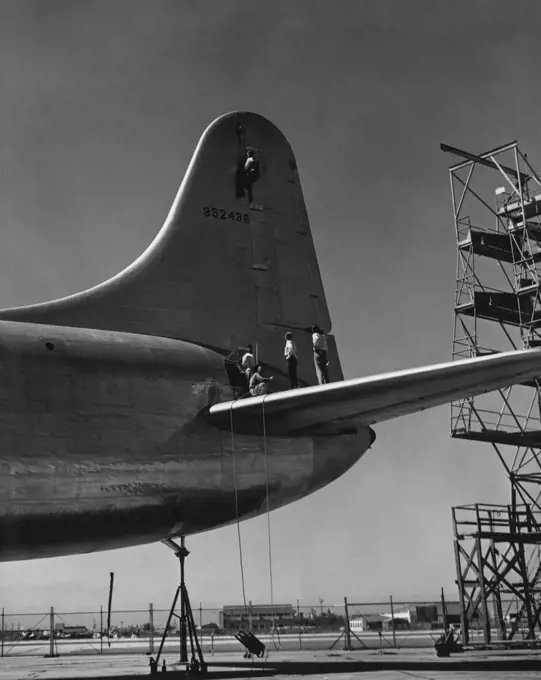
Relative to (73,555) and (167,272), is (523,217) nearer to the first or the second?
(167,272)

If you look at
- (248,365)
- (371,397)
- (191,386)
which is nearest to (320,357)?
(248,365)

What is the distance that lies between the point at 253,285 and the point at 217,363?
2.87 m

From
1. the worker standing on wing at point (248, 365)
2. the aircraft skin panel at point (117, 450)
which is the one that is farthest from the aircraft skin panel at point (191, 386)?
the worker standing on wing at point (248, 365)

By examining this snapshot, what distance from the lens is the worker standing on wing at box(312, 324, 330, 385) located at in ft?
57.9

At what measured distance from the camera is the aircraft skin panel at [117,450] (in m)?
13.4

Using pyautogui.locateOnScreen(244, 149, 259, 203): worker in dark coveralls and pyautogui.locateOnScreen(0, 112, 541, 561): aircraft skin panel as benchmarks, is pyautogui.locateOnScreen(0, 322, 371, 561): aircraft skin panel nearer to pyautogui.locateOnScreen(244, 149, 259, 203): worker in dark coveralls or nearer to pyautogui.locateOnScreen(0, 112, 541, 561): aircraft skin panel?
pyautogui.locateOnScreen(0, 112, 541, 561): aircraft skin panel

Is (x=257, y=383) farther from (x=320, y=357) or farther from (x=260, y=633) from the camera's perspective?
(x=260, y=633)

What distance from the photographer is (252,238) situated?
19.0 metres

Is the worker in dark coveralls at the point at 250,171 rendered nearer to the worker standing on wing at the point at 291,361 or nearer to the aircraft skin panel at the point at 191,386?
the aircraft skin panel at the point at 191,386

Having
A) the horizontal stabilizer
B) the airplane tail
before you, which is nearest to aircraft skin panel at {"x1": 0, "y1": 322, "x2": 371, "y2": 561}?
the horizontal stabilizer

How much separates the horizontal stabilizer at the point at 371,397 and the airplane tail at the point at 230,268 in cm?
255

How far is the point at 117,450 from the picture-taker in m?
14.1

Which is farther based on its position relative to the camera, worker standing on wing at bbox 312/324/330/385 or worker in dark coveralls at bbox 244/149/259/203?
worker in dark coveralls at bbox 244/149/259/203

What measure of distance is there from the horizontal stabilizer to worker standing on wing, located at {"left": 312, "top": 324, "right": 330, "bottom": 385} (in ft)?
5.82
